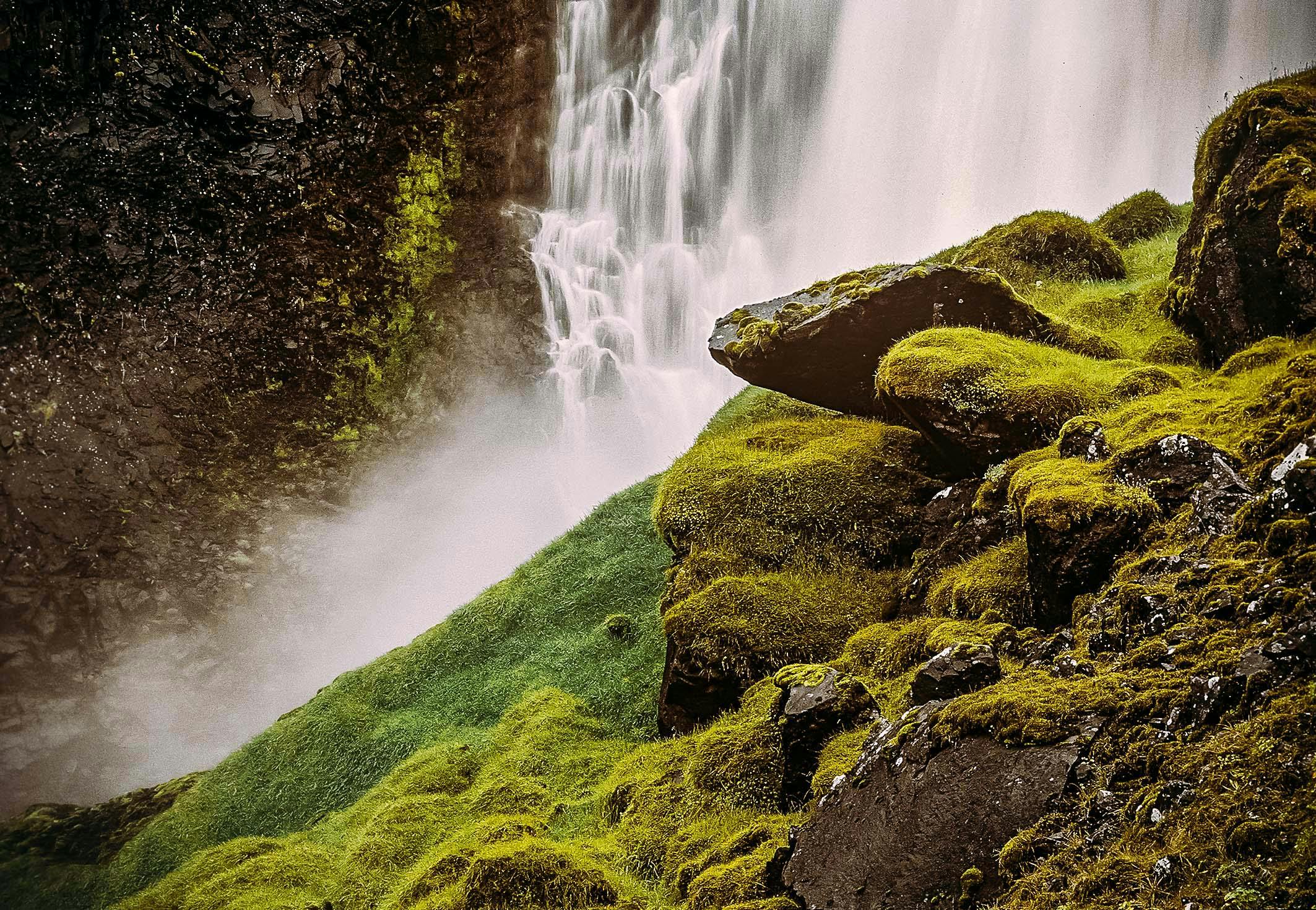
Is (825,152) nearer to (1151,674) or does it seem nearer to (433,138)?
(433,138)

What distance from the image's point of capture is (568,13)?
30.7 metres

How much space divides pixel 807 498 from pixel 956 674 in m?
5.20

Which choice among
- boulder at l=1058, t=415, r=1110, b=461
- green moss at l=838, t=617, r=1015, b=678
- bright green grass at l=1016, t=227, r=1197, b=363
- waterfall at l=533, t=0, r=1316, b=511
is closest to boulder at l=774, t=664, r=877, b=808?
green moss at l=838, t=617, r=1015, b=678

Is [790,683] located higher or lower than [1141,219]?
lower

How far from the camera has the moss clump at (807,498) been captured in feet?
33.1

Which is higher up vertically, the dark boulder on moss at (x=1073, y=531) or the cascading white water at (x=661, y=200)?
the cascading white water at (x=661, y=200)

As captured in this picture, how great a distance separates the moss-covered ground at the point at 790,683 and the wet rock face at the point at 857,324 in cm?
79

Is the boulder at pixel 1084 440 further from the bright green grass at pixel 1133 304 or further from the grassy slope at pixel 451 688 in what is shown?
the grassy slope at pixel 451 688

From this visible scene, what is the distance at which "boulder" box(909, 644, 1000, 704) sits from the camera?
5379 millimetres

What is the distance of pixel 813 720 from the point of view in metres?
6.72

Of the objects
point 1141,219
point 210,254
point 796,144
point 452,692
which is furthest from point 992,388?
point 210,254

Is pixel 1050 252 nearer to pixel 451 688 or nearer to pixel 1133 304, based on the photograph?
pixel 1133 304

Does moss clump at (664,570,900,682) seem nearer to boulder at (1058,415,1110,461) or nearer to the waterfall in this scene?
boulder at (1058,415,1110,461)

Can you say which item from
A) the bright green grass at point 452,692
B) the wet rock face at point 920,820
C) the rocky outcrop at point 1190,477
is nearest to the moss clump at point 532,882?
the wet rock face at point 920,820
